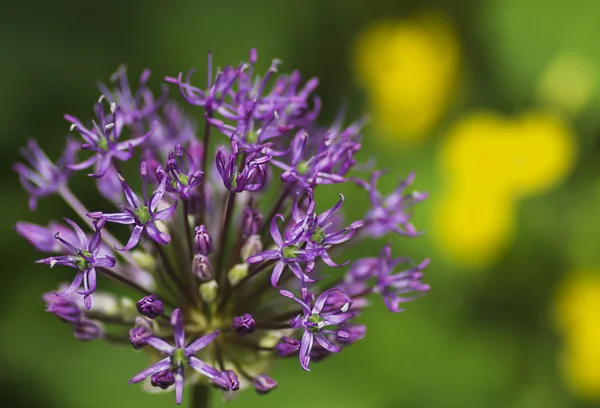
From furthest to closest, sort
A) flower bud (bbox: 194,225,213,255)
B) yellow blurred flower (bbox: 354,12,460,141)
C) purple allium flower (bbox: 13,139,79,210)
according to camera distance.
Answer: yellow blurred flower (bbox: 354,12,460,141) → purple allium flower (bbox: 13,139,79,210) → flower bud (bbox: 194,225,213,255)

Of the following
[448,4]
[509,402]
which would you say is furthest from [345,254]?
[448,4]

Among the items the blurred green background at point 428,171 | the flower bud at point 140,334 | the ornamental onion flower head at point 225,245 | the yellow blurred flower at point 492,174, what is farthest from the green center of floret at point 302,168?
the yellow blurred flower at point 492,174

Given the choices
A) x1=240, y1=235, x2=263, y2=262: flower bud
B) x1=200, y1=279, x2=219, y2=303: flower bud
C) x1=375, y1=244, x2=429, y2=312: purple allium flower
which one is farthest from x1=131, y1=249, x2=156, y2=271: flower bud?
x1=375, y1=244, x2=429, y2=312: purple allium flower

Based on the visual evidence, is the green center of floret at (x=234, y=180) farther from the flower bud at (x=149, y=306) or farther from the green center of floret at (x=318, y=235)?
the flower bud at (x=149, y=306)

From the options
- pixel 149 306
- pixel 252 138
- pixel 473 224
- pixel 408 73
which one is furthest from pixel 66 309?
pixel 408 73

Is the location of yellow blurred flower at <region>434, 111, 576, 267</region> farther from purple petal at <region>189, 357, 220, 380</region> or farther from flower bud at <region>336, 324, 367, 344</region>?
purple petal at <region>189, 357, 220, 380</region>

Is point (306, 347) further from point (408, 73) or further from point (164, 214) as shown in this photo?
point (408, 73)

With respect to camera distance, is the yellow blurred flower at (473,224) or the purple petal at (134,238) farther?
the yellow blurred flower at (473,224)

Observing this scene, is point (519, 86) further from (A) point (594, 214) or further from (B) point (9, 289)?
(B) point (9, 289)
